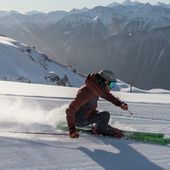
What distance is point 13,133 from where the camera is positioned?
313 inches

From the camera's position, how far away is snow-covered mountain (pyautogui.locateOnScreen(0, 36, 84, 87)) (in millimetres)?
109625

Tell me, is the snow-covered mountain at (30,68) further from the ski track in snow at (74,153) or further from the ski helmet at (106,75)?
the ski track in snow at (74,153)

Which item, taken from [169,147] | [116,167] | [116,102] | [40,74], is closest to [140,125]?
[116,102]

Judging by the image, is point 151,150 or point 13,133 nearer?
point 151,150

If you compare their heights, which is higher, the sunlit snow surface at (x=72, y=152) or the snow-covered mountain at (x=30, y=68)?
the sunlit snow surface at (x=72, y=152)

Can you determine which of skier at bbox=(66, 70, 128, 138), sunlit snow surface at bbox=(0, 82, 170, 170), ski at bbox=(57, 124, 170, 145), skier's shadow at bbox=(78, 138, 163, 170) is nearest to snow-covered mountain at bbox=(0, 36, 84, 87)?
skier at bbox=(66, 70, 128, 138)

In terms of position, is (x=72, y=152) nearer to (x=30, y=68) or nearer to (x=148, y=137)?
(x=148, y=137)

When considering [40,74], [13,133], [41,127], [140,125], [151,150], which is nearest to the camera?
[151,150]

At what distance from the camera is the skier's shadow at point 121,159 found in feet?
19.5

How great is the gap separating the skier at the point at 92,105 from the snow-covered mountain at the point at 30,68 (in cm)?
9313

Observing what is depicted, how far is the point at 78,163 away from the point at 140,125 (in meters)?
5.31

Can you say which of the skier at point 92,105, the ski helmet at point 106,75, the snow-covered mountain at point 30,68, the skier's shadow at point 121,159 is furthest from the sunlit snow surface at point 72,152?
the snow-covered mountain at point 30,68

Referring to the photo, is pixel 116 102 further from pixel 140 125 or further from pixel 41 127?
pixel 140 125

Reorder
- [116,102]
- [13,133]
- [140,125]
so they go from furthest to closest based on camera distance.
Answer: [140,125] < [116,102] < [13,133]
